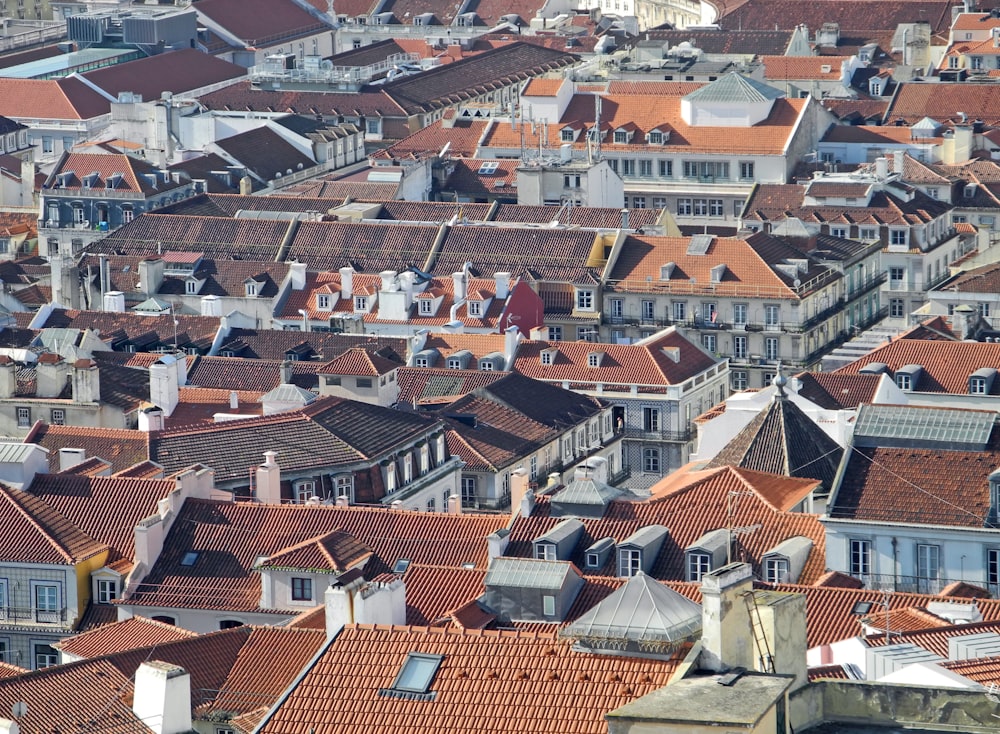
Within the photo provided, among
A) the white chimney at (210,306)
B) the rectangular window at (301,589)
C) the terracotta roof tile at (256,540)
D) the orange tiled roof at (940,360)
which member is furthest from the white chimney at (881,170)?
the rectangular window at (301,589)

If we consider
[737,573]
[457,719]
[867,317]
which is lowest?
[867,317]

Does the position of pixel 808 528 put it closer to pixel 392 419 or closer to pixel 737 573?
pixel 392 419

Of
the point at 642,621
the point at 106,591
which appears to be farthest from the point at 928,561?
the point at 642,621

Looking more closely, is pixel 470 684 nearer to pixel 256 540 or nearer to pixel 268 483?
pixel 256 540

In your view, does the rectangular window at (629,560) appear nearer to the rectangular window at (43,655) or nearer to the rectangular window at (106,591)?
the rectangular window at (106,591)

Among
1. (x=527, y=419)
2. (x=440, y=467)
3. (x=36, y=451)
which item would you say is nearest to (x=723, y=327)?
(x=527, y=419)
